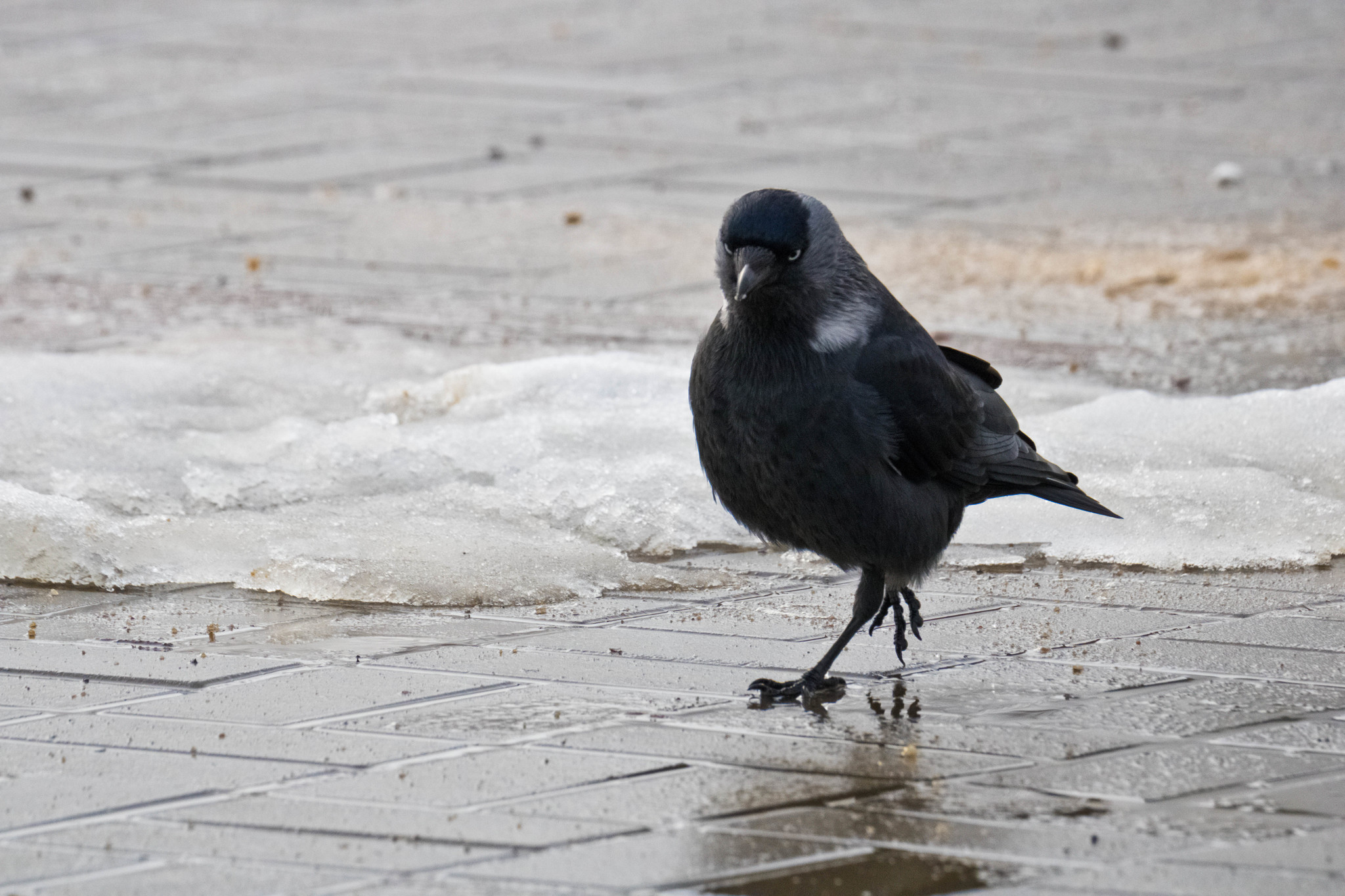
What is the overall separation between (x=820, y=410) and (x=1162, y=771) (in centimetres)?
102

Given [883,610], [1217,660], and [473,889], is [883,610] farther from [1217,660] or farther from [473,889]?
[473,889]

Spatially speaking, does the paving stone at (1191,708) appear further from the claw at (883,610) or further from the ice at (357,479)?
the ice at (357,479)

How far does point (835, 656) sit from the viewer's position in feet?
14.8

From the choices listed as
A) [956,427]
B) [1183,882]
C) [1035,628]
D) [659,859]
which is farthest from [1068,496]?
[659,859]

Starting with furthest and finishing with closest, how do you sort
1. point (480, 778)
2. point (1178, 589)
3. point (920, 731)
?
point (1178, 589)
point (920, 731)
point (480, 778)

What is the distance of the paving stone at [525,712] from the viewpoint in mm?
4164

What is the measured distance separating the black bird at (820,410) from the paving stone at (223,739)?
2.75ft

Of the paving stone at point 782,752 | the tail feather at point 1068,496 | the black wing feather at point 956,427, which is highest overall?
the black wing feather at point 956,427

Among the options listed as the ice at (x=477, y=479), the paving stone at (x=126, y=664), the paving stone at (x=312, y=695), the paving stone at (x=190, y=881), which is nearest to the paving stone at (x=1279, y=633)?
the ice at (x=477, y=479)

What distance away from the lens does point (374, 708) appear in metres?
4.29

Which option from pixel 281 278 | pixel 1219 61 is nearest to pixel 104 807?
pixel 281 278

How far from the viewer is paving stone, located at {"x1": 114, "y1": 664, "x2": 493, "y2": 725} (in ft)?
13.9

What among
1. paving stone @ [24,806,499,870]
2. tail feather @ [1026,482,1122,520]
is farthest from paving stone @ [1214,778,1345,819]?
paving stone @ [24,806,499,870]

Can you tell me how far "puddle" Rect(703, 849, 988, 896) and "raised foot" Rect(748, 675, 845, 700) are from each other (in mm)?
867
